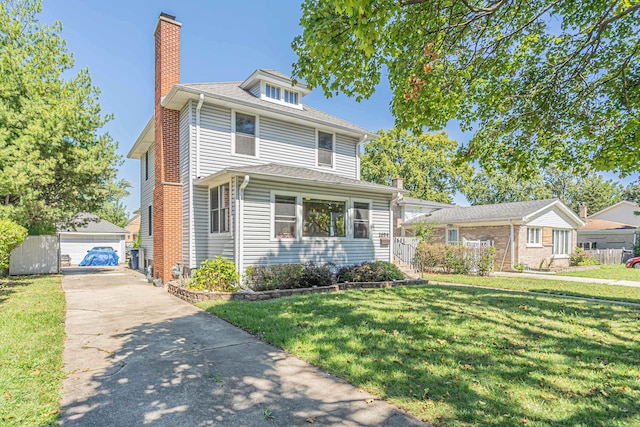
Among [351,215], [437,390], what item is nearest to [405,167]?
[351,215]

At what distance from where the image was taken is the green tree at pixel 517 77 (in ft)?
18.4

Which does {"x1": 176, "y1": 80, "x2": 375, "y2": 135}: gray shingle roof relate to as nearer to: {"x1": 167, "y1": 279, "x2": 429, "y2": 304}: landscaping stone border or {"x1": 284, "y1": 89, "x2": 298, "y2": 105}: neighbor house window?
{"x1": 284, "y1": 89, "x2": 298, "y2": 105}: neighbor house window

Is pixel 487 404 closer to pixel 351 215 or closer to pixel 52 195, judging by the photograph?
pixel 351 215

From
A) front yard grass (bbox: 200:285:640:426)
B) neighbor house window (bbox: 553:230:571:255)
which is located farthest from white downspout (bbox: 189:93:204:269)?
neighbor house window (bbox: 553:230:571:255)

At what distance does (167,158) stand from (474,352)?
37.0 ft

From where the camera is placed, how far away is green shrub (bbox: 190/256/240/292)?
29.5ft

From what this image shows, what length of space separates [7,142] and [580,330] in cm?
1667

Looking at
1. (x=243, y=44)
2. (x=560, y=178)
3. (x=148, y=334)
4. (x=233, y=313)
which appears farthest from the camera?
(x=560, y=178)

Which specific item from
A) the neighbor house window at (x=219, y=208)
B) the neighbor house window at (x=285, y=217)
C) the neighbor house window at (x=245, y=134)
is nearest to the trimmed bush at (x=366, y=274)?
the neighbor house window at (x=285, y=217)

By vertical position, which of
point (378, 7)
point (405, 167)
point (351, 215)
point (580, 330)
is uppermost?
point (405, 167)

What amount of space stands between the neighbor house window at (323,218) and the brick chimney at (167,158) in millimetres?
4400

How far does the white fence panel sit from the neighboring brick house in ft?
63.1

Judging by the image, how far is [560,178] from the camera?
166ft

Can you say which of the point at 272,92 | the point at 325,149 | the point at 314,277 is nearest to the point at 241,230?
the point at 314,277
